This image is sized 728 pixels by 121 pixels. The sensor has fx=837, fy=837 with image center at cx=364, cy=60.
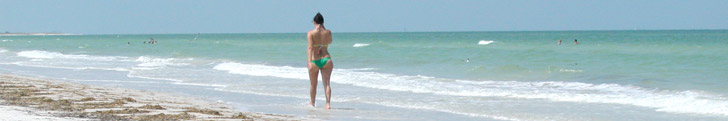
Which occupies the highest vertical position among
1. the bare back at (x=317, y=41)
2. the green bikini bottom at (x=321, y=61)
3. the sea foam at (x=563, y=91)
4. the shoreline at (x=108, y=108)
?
the bare back at (x=317, y=41)

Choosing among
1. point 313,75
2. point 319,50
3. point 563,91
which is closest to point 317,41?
point 319,50

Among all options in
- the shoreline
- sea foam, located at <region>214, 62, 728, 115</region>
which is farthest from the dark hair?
sea foam, located at <region>214, 62, 728, 115</region>

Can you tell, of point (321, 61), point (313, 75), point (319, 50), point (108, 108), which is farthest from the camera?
point (313, 75)

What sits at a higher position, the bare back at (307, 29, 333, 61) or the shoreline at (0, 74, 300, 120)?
the bare back at (307, 29, 333, 61)

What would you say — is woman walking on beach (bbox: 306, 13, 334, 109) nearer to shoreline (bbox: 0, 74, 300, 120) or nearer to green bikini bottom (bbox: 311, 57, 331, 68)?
green bikini bottom (bbox: 311, 57, 331, 68)

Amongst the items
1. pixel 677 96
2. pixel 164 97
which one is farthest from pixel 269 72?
pixel 677 96

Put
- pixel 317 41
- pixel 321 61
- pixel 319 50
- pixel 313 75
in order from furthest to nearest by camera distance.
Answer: pixel 313 75 → pixel 321 61 → pixel 319 50 → pixel 317 41

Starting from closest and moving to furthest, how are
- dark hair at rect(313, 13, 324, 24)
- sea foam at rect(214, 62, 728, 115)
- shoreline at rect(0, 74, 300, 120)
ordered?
shoreline at rect(0, 74, 300, 120), dark hair at rect(313, 13, 324, 24), sea foam at rect(214, 62, 728, 115)

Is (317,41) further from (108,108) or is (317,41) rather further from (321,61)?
(108,108)

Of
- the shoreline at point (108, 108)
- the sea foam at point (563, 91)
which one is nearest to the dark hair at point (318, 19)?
the shoreline at point (108, 108)

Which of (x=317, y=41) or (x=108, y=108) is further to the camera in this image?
(x=317, y=41)

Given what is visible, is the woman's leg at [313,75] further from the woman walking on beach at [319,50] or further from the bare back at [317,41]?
the bare back at [317,41]

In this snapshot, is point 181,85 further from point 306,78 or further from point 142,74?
point 142,74

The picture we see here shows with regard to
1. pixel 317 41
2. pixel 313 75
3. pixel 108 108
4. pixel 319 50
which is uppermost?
pixel 317 41
